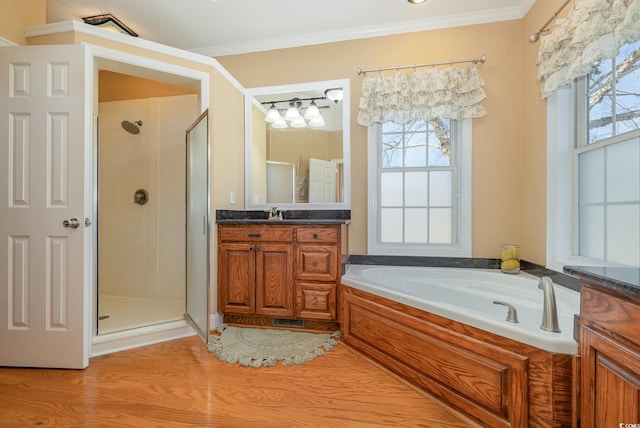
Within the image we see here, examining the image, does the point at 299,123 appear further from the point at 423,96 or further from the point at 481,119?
the point at 481,119

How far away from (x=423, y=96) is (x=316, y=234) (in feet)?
4.92

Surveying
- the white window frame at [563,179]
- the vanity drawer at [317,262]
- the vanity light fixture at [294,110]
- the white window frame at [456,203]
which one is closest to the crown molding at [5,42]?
the vanity light fixture at [294,110]

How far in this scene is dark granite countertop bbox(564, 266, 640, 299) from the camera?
2.38 ft

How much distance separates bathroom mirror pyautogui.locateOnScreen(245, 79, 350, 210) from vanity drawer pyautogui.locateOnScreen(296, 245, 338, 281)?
1.79 feet

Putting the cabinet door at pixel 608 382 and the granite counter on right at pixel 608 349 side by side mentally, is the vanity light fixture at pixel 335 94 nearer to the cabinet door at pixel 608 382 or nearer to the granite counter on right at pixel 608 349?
the granite counter on right at pixel 608 349

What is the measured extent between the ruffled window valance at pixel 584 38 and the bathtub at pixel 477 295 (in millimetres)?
1325

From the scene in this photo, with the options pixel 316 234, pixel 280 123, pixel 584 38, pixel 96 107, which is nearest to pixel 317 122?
pixel 280 123

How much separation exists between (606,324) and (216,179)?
247 cm

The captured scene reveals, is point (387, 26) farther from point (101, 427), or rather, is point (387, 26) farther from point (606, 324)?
point (101, 427)

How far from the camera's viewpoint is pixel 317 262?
2.36 metres

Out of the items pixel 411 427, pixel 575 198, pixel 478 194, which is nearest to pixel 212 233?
pixel 411 427

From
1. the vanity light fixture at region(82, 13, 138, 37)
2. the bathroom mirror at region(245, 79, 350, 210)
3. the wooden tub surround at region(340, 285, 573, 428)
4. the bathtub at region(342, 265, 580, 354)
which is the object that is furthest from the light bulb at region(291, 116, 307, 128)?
the wooden tub surround at region(340, 285, 573, 428)

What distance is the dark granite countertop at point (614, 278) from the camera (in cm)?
73

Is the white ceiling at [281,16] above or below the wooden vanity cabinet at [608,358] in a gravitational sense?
above
